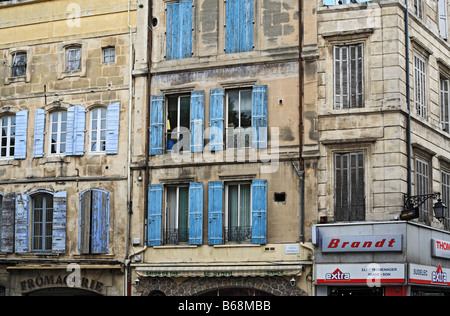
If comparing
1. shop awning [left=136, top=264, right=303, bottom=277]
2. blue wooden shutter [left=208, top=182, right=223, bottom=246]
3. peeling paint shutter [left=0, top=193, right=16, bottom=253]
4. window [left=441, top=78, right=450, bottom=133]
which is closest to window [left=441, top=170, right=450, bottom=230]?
window [left=441, top=78, right=450, bottom=133]

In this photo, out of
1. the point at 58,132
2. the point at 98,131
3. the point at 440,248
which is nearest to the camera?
the point at 440,248

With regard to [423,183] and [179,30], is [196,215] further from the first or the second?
[423,183]

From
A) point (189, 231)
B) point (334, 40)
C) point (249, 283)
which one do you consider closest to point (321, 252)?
point (249, 283)

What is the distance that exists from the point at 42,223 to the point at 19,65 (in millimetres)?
5417

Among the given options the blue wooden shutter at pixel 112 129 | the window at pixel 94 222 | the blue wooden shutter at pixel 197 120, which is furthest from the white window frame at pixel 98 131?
the blue wooden shutter at pixel 197 120

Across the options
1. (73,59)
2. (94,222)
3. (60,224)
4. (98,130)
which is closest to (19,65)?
(73,59)

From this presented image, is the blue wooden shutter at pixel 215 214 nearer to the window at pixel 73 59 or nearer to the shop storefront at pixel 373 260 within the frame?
the shop storefront at pixel 373 260

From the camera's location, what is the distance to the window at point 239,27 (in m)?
21.2

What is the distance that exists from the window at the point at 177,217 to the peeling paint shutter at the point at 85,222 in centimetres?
249

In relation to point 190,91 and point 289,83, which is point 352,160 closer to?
point 289,83

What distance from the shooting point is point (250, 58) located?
68.6ft

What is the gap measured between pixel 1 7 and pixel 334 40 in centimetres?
1161

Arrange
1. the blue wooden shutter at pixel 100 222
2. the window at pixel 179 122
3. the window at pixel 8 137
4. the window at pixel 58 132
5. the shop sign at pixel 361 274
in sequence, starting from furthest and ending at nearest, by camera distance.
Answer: the window at pixel 8 137 < the window at pixel 58 132 < the blue wooden shutter at pixel 100 222 < the window at pixel 179 122 < the shop sign at pixel 361 274

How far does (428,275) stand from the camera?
19.3 m
